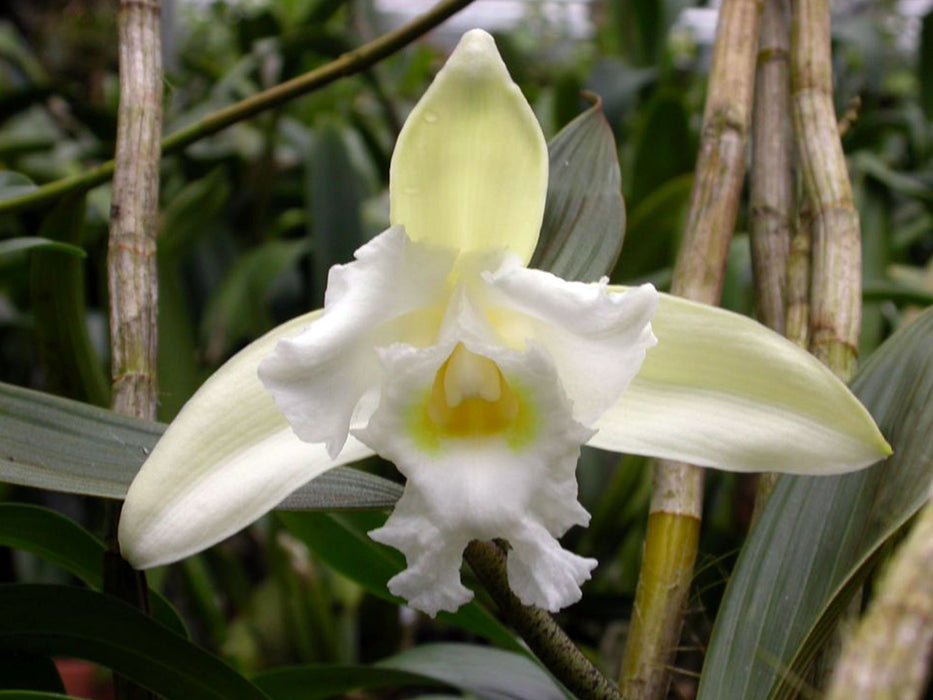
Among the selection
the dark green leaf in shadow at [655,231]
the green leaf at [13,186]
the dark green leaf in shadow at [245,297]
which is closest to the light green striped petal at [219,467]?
the green leaf at [13,186]

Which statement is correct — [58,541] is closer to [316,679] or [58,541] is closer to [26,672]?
[26,672]

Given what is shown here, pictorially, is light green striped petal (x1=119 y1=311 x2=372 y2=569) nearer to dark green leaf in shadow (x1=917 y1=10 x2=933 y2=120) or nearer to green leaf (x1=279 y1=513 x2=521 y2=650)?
green leaf (x1=279 y1=513 x2=521 y2=650)

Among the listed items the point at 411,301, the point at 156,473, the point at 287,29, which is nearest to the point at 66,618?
the point at 156,473

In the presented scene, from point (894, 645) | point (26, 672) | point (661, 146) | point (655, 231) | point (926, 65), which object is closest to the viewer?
point (894, 645)

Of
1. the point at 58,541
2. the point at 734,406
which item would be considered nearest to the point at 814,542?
the point at 734,406

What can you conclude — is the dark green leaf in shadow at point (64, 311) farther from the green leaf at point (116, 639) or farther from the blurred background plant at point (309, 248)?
the green leaf at point (116, 639)

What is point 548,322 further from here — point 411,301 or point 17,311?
A: point 17,311

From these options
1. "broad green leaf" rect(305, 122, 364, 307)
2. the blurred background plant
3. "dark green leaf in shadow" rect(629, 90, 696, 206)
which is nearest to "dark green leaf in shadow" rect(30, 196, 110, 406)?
the blurred background plant

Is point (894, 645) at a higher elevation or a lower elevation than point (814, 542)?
higher
